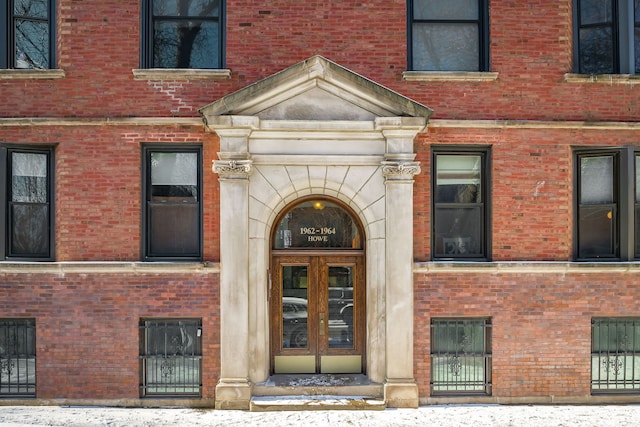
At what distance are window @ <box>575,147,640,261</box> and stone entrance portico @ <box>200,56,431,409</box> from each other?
9.66 feet

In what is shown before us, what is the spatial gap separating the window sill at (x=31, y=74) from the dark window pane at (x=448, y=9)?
6045 millimetres

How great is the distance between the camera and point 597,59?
30.3 feet

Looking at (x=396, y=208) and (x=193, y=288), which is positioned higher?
(x=396, y=208)

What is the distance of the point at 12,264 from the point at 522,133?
8517 millimetres

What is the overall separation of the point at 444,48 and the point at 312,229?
3.79 m

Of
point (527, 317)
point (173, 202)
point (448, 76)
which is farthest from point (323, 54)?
point (527, 317)

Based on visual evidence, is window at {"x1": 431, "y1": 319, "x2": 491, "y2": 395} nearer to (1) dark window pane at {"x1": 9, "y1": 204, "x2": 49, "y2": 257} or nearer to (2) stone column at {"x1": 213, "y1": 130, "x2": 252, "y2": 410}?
(2) stone column at {"x1": 213, "y1": 130, "x2": 252, "y2": 410}

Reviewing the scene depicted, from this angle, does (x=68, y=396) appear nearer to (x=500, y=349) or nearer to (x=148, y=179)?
(x=148, y=179)

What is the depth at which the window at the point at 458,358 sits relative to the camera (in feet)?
29.3

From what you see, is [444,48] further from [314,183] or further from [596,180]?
[596,180]

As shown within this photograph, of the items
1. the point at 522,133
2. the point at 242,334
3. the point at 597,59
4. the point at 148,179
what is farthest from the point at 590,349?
the point at 148,179

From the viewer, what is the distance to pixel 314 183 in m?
8.73

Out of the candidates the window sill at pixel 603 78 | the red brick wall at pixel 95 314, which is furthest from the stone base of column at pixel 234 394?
the window sill at pixel 603 78

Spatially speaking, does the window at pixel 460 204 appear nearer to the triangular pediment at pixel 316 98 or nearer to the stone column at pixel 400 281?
the stone column at pixel 400 281
